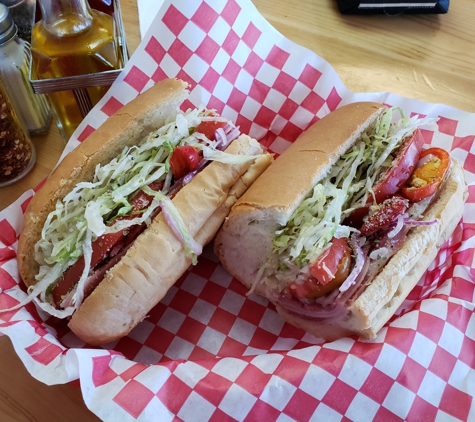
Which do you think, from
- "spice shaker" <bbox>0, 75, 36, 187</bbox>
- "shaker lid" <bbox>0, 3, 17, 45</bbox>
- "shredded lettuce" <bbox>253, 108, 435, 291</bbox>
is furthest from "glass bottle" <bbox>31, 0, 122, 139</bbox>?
"shredded lettuce" <bbox>253, 108, 435, 291</bbox>

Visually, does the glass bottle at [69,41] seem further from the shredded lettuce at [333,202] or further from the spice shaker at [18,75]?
the shredded lettuce at [333,202]

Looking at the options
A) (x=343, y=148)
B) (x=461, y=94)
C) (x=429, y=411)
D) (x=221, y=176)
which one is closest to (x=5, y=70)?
(x=221, y=176)

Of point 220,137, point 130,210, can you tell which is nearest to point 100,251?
point 130,210

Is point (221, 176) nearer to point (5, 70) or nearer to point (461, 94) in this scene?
point (5, 70)

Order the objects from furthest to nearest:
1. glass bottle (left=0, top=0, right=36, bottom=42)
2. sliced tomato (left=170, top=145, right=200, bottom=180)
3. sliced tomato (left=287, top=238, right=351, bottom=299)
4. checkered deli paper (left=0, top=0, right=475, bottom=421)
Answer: glass bottle (left=0, top=0, right=36, bottom=42) → sliced tomato (left=170, top=145, right=200, bottom=180) → sliced tomato (left=287, top=238, right=351, bottom=299) → checkered deli paper (left=0, top=0, right=475, bottom=421)

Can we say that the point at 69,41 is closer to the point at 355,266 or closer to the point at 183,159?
the point at 183,159

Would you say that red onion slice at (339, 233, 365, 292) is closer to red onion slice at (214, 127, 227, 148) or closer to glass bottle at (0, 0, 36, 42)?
red onion slice at (214, 127, 227, 148)
